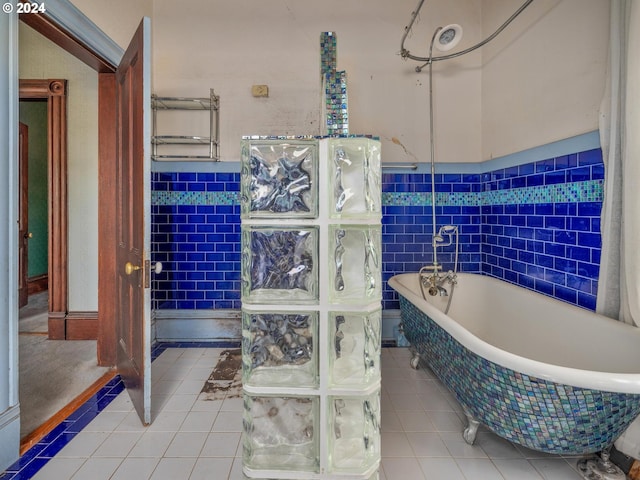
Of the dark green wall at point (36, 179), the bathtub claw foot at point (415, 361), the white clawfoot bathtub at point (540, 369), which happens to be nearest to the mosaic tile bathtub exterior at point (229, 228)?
the bathtub claw foot at point (415, 361)

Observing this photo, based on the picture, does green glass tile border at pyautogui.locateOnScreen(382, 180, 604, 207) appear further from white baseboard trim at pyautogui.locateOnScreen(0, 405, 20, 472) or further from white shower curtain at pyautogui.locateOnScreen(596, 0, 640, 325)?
white baseboard trim at pyautogui.locateOnScreen(0, 405, 20, 472)

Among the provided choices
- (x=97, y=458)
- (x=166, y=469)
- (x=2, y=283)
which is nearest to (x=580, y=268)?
(x=166, y=469)

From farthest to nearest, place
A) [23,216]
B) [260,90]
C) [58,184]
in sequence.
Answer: [23,216]
[260,90]
[58,184]

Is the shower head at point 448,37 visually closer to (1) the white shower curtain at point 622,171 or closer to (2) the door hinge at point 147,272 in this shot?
(1) the white shower curtain at point 622,171

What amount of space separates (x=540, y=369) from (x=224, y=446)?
1.37 metres

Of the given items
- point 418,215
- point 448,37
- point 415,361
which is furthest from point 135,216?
point 448,37

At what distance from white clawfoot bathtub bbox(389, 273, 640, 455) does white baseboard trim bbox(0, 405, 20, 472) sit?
6.30 ft

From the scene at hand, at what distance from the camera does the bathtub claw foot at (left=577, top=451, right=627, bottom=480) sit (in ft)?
4.57

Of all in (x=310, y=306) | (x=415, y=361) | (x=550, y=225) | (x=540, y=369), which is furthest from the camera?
(x=415, y=361)

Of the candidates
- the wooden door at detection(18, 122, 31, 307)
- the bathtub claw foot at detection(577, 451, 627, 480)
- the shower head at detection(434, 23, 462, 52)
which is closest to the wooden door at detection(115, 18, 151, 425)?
the shower head at detection(434, 23, 462, 52)

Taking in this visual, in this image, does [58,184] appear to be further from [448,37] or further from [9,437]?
[448,37]

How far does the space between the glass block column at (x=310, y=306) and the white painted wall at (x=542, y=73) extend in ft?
5.06

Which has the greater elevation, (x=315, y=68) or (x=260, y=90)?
(x=315, y=68)

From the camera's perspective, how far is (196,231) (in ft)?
9.59
